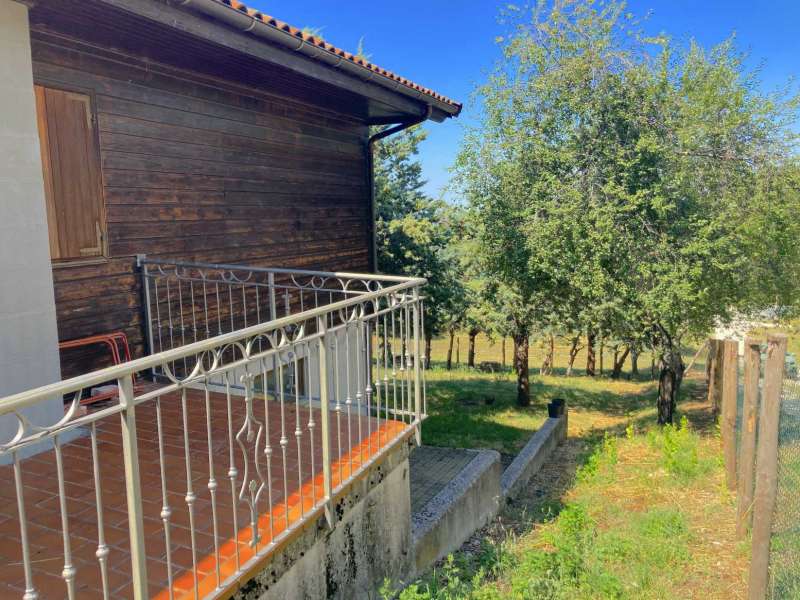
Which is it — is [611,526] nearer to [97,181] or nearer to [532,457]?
[532,457]

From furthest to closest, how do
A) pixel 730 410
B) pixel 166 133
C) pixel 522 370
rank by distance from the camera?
1. pixel 522 370
2. pixel 730 410
3. pixel 166 133

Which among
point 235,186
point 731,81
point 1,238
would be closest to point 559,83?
point 731,81

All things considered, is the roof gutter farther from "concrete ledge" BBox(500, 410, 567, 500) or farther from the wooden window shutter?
"concrete ledge" BBox(500, 410, 567, 500)

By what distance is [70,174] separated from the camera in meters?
4.97

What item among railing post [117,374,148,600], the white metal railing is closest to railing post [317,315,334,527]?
the white metal railing

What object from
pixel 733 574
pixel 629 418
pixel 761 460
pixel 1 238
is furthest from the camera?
pixel 629 418

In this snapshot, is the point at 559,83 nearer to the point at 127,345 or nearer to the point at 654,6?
the point at 654,6

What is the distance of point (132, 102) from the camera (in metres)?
5.54

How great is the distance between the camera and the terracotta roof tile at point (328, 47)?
4.89 m

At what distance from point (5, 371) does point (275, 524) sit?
2.13m

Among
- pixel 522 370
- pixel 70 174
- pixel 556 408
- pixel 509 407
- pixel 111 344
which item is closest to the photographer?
pixel 70 174

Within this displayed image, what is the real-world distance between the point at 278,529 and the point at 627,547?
337cm

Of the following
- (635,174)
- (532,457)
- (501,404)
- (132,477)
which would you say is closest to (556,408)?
(532,457)

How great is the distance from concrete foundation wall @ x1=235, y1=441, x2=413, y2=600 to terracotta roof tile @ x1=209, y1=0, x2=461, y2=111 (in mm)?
3653
